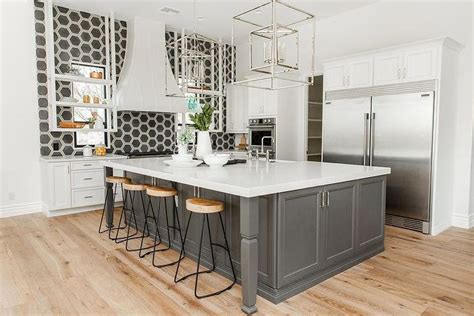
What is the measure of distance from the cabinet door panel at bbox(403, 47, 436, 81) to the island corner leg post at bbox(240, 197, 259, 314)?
307 cm

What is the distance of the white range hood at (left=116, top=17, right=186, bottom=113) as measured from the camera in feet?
19.5

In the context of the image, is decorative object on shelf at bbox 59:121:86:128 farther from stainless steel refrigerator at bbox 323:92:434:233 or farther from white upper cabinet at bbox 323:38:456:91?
stainless steel refrigerator at bbox 323:92:434:233

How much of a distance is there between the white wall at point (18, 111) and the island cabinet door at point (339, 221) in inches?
184

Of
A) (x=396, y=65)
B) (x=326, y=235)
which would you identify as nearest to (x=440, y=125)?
(x=396, y=65)

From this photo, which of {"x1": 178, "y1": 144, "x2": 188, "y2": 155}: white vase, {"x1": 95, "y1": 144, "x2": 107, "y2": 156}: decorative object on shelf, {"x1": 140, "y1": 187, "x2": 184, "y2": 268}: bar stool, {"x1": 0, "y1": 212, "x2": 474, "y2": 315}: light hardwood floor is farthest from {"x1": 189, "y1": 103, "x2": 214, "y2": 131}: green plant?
{"x1": 95, "y1": 144, "x2": 107, "y2": 156}: decorative object on shelf

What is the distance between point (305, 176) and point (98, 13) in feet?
16.2

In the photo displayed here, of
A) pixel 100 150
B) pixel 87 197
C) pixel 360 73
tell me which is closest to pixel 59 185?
pixel 87 197

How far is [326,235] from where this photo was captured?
296 centimetres

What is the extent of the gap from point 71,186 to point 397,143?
468 cm

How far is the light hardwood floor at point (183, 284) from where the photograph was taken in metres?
2.50

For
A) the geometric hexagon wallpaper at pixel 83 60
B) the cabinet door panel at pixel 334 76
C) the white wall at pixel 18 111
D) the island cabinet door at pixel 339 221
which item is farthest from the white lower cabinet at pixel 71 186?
the cabinet door panel at pixel 334 76

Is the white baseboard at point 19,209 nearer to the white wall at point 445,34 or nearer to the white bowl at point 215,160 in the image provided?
the white bowl at point 215,160

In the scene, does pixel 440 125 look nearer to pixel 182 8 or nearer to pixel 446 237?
pixel 446 237

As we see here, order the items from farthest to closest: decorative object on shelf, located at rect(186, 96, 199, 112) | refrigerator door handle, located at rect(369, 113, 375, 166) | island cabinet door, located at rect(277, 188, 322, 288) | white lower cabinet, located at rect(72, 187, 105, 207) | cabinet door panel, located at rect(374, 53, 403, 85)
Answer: decorative object on shelf, located at rect(186, 96, 199, 112)
white lower cabinet, located at rect(72, 187, 105, 207)
refrigerator door handle, located at rect(369, 113, 375, 166)
cabinet door panel, located at rect(374, 53, 403, 85)
island cabinet door, located at rect(277, 188, 322, 288)
